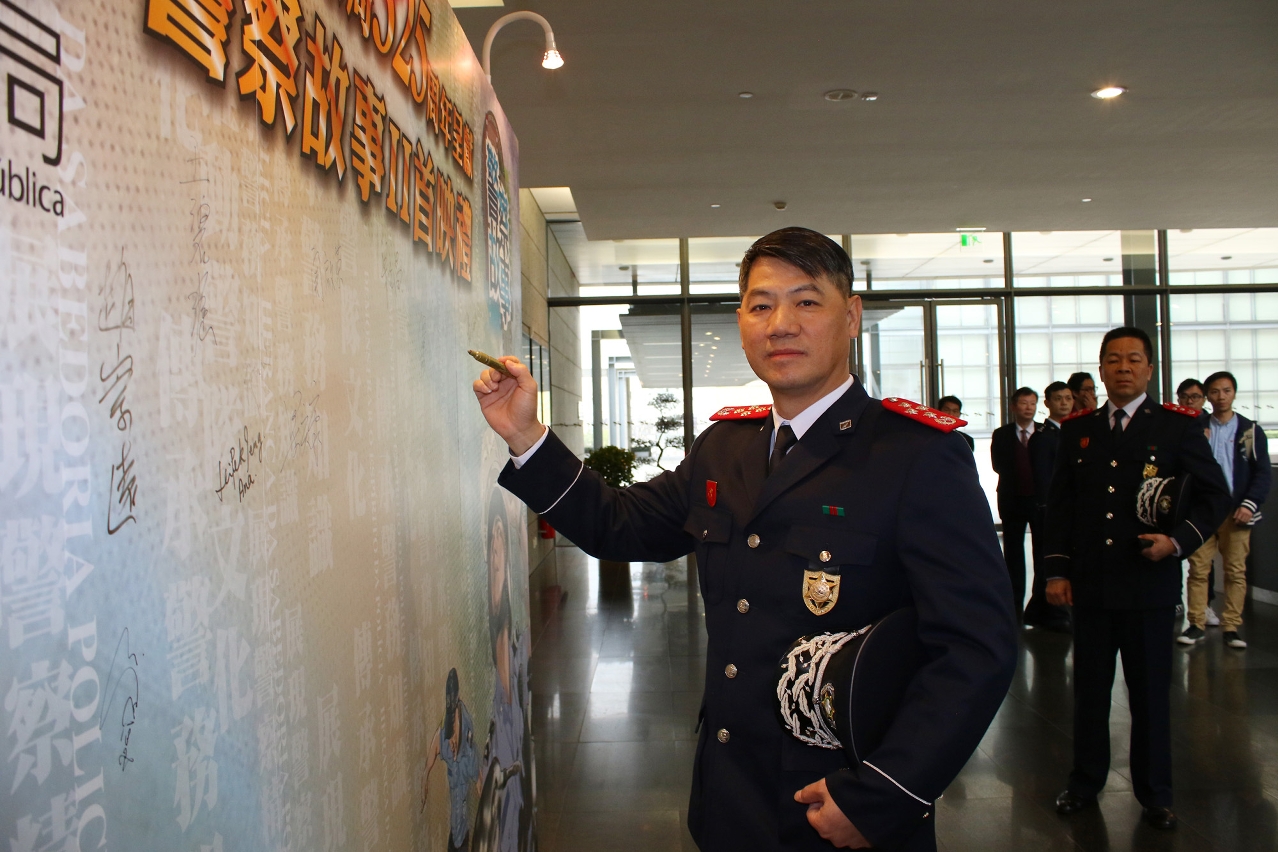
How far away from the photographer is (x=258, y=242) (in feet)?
2.72

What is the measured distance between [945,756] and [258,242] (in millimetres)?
1087

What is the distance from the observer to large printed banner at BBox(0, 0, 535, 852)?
0.54 meters

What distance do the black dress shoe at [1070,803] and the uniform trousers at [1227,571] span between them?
2731mm

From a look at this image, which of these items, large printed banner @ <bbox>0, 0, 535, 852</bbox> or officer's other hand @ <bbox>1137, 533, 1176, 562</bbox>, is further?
officer's other hand @ <bbox>1137, 533, 1176, 562</bbox>

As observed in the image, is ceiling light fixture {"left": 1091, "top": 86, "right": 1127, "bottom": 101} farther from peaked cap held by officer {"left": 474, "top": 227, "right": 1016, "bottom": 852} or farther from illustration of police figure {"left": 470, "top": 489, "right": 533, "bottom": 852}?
illustration of police figure {"left": 470, "top": 489, "right": 533, "bottom": 852}

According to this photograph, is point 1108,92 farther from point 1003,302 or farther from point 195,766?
point 1003,302

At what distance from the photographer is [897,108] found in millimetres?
4328

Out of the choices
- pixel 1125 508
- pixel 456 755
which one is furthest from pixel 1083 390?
pixel 456 755

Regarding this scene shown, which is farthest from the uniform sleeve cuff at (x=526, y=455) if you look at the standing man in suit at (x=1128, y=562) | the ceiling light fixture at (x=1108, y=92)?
the ceiling light fixture at (x=1108, y=92)

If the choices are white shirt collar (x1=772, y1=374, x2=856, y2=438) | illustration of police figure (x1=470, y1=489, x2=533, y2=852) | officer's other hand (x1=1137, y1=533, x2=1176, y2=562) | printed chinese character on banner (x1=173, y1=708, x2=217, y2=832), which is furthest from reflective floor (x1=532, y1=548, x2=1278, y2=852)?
printed chinese character on banner (x1=173, y1=708, x2=217, y2=832)

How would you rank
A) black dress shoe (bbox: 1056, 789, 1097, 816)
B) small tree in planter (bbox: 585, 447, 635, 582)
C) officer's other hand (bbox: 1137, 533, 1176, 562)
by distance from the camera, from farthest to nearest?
small tree in planter (bbox: 585, 447, 635, 582) → black dress shoe (bbox: 1056, 789, 1097, 816) → officer's other hand (bbox: 1137, 533, 1176, 562)

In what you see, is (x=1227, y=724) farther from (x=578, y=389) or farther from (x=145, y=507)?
(x=578, y=389)

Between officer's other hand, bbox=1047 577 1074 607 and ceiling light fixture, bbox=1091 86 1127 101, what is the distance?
8.30 feet
